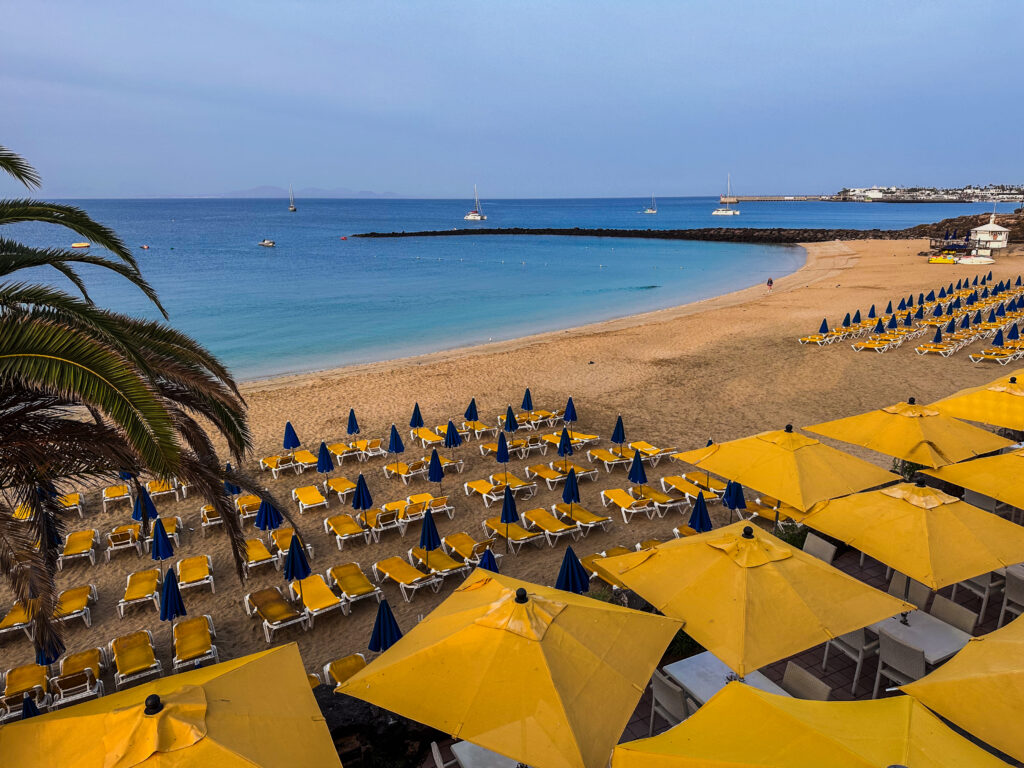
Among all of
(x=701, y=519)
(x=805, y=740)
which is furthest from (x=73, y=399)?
(x=701, y=519)

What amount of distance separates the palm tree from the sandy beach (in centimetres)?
220

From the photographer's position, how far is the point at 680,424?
45.6 feet

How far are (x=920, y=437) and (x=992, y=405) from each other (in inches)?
86.3

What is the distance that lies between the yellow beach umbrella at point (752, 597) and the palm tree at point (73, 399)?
12.6 ft

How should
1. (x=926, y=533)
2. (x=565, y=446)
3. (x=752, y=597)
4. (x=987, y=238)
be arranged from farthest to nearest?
1. (x=987, y=238)
2. (x=565, y=446)
3. (x=926, y=533)
4. (x=752, y=597)

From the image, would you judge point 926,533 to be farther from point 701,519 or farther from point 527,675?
point 527,675

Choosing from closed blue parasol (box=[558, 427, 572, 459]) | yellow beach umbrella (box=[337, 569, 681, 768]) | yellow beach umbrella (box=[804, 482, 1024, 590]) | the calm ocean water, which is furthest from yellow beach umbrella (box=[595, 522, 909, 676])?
the calm ocean water

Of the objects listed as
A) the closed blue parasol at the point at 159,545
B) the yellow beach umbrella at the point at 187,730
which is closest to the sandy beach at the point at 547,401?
the closed blue parasol at the point at 159,545

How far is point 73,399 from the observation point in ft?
14.4

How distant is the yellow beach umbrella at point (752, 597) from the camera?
14.9ft

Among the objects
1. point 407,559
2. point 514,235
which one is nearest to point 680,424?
point 407,559

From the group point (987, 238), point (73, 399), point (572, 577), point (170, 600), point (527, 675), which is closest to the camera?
point (527, 675)

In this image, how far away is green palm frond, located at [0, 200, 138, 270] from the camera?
509cm

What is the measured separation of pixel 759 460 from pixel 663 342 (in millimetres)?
16176
